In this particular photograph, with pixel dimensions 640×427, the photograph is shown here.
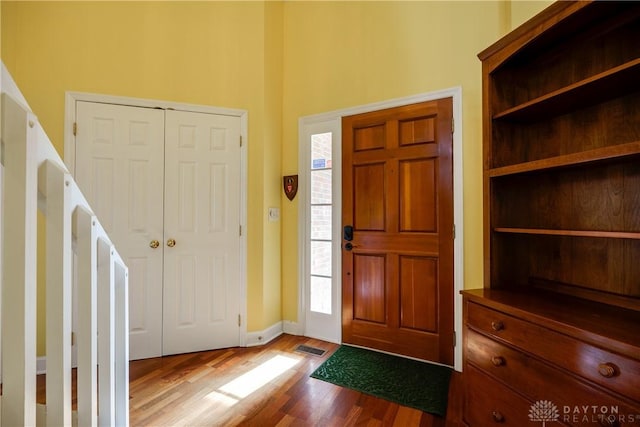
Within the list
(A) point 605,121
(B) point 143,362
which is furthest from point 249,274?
(A) point 605,121

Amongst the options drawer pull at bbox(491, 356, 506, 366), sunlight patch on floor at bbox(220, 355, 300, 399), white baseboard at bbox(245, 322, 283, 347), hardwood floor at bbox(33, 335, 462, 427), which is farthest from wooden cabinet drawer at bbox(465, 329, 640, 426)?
white baseboard at bbox(245, 322, 283, 347)

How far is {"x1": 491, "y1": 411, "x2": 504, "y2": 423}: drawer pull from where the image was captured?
4.09 feet

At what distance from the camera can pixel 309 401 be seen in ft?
5.75

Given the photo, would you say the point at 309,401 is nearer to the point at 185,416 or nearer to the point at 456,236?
the point at 185,416

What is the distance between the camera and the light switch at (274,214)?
2.68m

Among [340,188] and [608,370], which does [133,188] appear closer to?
[340,188]

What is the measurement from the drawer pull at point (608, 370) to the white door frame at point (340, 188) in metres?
1.14

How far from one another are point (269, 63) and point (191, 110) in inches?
34.8

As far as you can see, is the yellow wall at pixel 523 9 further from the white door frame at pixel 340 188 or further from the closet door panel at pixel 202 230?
the closet door panel at pixel 202 230

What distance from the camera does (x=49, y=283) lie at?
2.73ft

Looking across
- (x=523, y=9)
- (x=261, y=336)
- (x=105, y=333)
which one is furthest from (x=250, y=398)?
(x=523, y=9)

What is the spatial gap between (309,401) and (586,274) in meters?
1.69

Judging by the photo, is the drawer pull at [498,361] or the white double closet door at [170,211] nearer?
the drawer pull at [498,361]

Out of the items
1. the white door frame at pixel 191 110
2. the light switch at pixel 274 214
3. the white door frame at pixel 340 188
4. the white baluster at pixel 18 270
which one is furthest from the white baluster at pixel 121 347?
the white door frame at pixel 340 188
